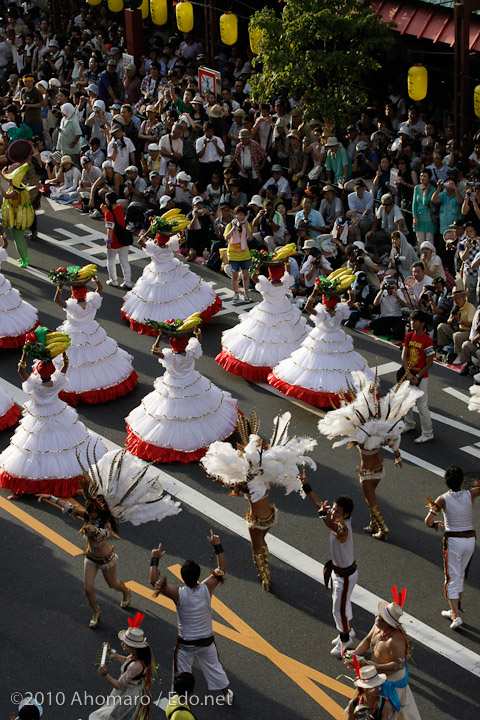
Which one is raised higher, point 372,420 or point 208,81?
point 208,81

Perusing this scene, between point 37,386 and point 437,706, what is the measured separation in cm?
606

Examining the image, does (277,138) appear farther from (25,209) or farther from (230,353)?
(230,353)

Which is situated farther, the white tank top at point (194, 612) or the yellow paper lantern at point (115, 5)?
the yellow paper lantern at point (115, 5)

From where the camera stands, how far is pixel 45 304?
62.8 feet

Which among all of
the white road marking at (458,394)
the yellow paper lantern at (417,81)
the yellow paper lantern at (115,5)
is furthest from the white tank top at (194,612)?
the yellow paper lantern at (115,5)

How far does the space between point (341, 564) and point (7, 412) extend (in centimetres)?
639

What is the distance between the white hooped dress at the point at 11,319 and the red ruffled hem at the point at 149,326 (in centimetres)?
174

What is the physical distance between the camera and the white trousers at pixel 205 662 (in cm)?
950

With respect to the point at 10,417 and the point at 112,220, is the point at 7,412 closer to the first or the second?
the point at 10,417

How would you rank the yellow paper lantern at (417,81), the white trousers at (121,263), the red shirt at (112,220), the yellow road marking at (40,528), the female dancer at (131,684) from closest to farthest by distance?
1. the female dancer at (131,684)
2. the yellow road marking at (40,528)
3. the red shirt at (112,220)
4. the white trousers at (121,263)
5. the yellow paper lantern at (417,81)

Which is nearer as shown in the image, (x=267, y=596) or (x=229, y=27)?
(x=267, y=596)

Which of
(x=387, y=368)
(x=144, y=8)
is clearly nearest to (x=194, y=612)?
(x=387, y=368)

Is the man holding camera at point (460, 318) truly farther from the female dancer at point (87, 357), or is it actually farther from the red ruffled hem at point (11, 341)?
the red ruffled hem at point (11, 341)

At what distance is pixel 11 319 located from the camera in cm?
1738
